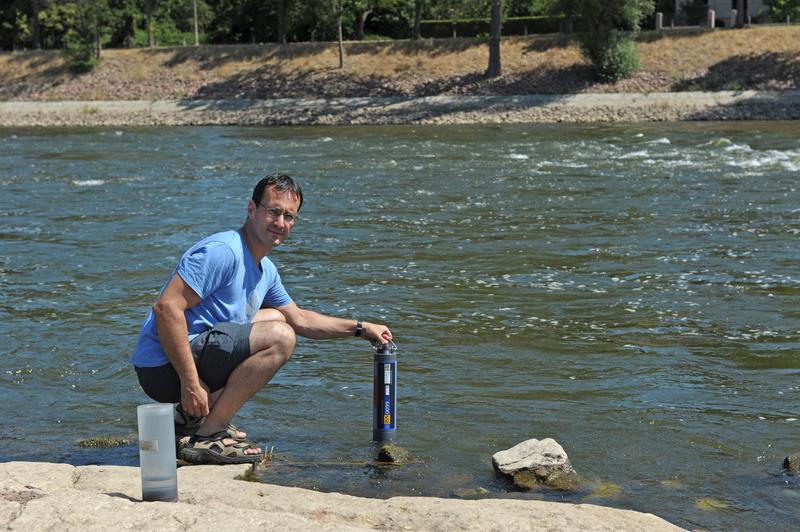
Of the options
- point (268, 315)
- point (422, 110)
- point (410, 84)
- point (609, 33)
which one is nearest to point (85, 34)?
point (410, 84)

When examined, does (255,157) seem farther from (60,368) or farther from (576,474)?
(576,474)

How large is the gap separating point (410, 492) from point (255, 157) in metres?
24.9

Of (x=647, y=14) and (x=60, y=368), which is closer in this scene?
(x=60, y=368)

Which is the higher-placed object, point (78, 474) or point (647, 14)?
point (647, 14)

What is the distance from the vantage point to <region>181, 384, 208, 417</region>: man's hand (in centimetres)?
612

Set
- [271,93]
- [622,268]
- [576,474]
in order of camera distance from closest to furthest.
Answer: [576,474] < [622,268] < [271,93]

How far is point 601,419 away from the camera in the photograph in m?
7.45

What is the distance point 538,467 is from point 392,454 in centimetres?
86

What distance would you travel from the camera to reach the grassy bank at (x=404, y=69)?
163 feet

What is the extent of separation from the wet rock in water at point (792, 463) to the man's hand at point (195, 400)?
313 centimetres

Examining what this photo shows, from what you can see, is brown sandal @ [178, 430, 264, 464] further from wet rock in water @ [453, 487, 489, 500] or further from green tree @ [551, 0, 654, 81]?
green tree @ [551, 0, 654, 81]

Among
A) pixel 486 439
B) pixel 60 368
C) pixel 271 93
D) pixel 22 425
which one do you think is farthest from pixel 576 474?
pixel 271 93

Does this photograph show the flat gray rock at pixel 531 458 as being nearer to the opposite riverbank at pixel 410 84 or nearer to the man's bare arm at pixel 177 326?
the man's bare arm at pixel 177 326

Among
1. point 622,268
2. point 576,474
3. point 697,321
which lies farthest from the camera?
point 622,268
